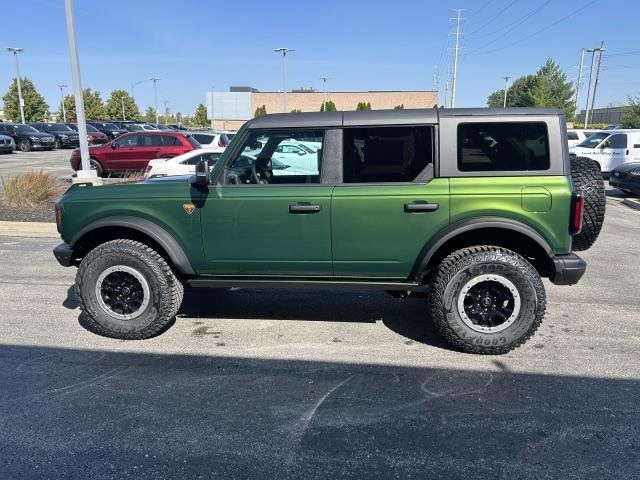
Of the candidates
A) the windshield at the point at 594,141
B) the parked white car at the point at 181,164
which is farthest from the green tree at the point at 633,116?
the parked white car at the point at 181,164

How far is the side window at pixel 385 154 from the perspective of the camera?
3930 mm

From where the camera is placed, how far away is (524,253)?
4168 mm

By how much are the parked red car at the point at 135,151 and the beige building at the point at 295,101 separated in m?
60.4

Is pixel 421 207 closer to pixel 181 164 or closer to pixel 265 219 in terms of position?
pixel 265 219

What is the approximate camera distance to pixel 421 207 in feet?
12.5

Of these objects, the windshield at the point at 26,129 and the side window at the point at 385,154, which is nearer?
the side window at the point at 385,154

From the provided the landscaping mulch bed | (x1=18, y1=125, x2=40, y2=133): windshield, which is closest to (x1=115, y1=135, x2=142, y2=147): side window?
the landscaping mulch bed

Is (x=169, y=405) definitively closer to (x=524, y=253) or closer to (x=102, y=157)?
(x=524, y=253)

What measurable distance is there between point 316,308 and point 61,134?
33.9m

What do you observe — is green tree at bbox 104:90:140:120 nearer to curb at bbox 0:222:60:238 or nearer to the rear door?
curb at bbox 0:222:60:238

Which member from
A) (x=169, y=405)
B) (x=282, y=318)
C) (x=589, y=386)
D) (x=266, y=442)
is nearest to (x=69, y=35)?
(x=282, y=318)

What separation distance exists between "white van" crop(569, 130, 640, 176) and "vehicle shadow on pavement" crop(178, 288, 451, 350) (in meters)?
13.9

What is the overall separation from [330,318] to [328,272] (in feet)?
2.82

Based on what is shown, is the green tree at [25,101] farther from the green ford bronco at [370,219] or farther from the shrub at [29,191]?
the green ford bronco at [370,219]
